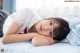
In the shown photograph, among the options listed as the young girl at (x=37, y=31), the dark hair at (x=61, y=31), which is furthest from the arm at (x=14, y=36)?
the dark hair at (x=61, y=31)

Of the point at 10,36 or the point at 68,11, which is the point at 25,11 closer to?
the point at 10,36

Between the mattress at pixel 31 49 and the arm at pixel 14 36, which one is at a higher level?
the arm at pixel 14 36

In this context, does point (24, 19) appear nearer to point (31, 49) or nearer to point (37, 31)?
point (37, 31)

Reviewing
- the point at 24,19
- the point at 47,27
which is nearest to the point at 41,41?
the point at 47,27

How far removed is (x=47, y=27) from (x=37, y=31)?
11cm

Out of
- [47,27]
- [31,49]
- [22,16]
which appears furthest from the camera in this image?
[22,16]

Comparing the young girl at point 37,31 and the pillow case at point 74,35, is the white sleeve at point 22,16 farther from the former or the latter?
the pillow case at point 74,35

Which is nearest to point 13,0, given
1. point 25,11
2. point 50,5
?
point 50,5

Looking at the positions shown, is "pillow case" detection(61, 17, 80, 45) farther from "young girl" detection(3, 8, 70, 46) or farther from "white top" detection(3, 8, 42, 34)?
"white top" detection(3, 8, 42, 34)

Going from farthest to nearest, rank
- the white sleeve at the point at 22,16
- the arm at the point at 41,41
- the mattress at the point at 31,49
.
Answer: the white sleeve at the point at 22,16 → the arm at the point at 41,41 → the mattress at the point at 31,49

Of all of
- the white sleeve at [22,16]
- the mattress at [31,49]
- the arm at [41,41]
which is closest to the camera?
the mattress at [31,49]

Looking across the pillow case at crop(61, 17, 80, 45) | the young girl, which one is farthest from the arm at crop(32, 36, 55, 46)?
the pillow case at crop(61, 17, 80, 45)

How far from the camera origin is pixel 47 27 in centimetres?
121

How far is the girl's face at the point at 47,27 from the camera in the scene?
3.98ft
